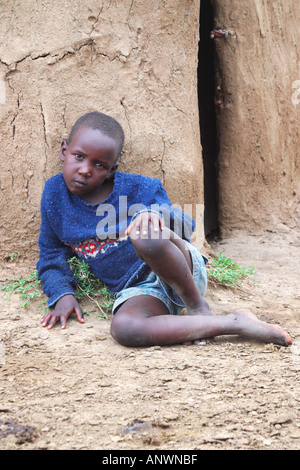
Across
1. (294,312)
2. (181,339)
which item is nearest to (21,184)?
(181,339)

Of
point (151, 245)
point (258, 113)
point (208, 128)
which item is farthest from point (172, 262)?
point (208, 128)

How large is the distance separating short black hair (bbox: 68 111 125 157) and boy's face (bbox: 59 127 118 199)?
1.5 inches

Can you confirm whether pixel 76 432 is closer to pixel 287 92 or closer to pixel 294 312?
pixel 294 312

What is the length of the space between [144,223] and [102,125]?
74cm

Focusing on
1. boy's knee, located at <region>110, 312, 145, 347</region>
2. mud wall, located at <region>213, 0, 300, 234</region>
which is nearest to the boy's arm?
boy's knee, located at <region>110, 312, 145, 347</region>

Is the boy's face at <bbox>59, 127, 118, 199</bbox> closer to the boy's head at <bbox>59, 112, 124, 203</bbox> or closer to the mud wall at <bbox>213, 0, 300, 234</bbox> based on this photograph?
the boy's head at <bbox>59, 112, 124, 203</bbox>

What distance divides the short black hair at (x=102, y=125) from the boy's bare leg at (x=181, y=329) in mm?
915

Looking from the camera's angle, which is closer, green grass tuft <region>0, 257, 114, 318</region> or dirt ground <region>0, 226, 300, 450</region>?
dirt ground <region>0, 226, 300, 450</region>

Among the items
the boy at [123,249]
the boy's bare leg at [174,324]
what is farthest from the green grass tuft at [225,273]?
the boy's bare leg at [174,324]

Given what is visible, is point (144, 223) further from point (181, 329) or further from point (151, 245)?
point (181, 329)

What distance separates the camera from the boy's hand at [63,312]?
8.14 feet

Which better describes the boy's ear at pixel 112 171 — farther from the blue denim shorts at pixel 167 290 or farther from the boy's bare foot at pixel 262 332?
the boy's bare foot at pixel 262 332

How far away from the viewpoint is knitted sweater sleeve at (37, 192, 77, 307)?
A: 2637 mm
